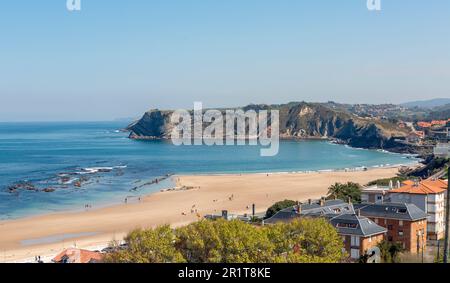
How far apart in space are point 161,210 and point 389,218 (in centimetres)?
2196

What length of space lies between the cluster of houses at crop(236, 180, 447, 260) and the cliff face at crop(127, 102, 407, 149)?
100 metres

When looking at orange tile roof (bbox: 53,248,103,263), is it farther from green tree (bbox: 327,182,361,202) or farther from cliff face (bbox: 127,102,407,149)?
cliff face (bbox: 127,102,407,149)

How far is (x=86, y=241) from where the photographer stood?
33000 mm

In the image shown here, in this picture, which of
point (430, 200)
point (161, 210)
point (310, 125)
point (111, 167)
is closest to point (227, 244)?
point (430, 200)

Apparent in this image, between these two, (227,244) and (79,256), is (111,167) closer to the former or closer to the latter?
(79,256)

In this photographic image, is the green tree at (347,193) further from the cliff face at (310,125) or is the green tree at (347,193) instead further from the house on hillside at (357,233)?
the cliff face at (310,125)

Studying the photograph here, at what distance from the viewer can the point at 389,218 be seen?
26.0 m

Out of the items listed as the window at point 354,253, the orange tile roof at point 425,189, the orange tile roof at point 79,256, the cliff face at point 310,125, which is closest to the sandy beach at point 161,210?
the orange tile roof at point 79,256

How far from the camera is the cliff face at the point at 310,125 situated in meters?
138

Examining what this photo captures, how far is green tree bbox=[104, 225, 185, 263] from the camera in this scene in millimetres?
14805

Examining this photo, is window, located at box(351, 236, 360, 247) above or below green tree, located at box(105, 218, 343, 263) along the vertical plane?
below

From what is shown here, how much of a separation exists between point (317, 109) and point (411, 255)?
14690 centimetres

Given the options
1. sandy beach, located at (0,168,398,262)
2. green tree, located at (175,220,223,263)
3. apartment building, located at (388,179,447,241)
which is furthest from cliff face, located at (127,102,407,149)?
green tree, located at (175,220,223,263)

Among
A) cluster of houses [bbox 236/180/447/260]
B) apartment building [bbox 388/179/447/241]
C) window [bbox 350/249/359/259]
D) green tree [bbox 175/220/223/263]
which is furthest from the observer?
apartment building [bbox 388/179/447/241]
